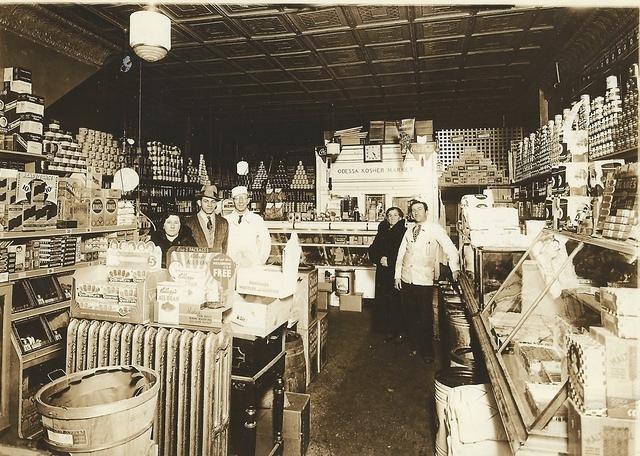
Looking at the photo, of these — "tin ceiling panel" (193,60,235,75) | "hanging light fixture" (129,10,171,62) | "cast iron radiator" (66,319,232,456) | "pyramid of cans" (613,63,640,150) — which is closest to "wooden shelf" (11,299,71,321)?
"cast iron radiator" (66,319,232,456)

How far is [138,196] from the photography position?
6520mm

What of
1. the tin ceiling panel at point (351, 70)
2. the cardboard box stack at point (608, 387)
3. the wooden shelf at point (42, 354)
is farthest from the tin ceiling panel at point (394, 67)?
the wooden shelf at point (42, 354)

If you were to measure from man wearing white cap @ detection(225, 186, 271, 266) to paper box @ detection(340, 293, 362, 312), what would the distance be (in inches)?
81.7

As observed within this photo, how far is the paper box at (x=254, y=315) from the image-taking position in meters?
2.59

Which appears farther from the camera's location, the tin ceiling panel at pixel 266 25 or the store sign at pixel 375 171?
the store sign at pixel 375 171

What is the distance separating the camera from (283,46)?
552 centimetres

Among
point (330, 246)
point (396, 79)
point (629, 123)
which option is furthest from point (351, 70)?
point (629, 123)

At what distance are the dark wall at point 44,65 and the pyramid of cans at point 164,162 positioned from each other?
1.68 meters

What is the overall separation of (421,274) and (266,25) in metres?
3.58

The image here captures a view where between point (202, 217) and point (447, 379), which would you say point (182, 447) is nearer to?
point (447, 379)

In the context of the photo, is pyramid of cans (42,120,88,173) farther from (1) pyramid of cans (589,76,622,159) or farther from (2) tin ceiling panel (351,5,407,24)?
(1) pyramid of cans (589,76,622,159)

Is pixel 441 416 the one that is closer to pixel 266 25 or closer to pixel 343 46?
pixel 266 25

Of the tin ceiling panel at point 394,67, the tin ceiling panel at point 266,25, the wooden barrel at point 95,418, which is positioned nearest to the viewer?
the wooden barrel at point 95,418

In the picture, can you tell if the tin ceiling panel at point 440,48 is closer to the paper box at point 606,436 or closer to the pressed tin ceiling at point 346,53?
the pressed tin ceiling at point 346,53
